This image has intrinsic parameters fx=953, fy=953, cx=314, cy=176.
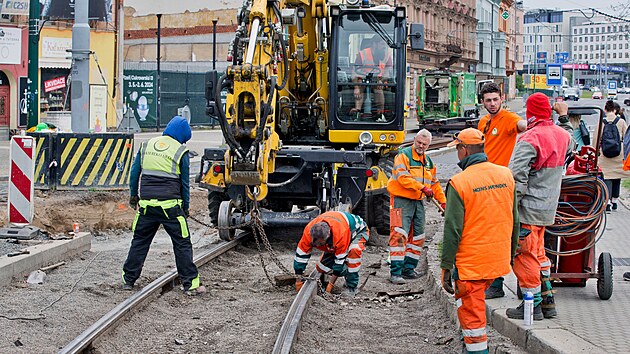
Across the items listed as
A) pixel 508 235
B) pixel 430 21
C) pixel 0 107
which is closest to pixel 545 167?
pixel 508 235

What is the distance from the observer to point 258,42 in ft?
40.3

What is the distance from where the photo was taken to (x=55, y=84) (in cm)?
3862

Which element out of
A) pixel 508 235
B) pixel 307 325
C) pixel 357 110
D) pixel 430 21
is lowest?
pixel 307 325

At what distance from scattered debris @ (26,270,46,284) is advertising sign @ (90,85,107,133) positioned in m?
23.0

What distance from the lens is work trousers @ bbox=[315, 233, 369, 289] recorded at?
10375 millimetres

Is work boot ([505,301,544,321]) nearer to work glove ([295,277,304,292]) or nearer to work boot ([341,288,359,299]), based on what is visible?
work boot ([341,288,359,299])

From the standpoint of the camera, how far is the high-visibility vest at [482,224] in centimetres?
668

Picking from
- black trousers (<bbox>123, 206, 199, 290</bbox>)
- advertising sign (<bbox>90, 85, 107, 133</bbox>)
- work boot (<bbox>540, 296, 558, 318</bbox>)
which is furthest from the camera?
advertising sign (<bbox>90, 85, 107, 133</bbox>)

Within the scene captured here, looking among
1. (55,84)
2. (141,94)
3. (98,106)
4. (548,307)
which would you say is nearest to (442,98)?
(141,94)

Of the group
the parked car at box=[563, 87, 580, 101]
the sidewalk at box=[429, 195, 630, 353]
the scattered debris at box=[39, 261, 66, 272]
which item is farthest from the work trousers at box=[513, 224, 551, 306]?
the parked car at box=[563, 87, 580, 101]

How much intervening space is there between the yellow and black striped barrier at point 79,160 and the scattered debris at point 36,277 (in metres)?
7.08

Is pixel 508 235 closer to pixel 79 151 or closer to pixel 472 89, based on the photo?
pixel 79 151

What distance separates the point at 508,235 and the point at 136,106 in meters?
39.2

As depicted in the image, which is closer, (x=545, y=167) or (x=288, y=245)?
(x=545, y=167)
